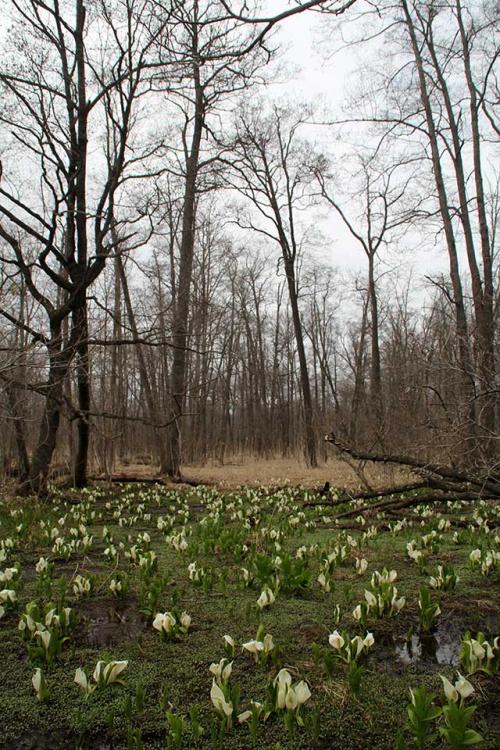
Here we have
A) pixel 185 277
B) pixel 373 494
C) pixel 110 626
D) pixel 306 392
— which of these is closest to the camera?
pixel 110 626

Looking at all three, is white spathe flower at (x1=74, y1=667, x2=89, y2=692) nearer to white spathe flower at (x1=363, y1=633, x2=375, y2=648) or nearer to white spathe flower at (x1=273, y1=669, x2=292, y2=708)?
white spathe flower at (x1=273, y1=669, x2=292, y2=708)

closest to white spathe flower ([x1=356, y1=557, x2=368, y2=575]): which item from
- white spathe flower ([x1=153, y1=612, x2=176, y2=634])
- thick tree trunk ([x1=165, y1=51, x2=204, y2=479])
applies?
white spathe flower ([x1=153, y1=612, x2=176, y2=634])

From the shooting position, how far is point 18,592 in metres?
4.14

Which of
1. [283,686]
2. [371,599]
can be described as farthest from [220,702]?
[371,599]

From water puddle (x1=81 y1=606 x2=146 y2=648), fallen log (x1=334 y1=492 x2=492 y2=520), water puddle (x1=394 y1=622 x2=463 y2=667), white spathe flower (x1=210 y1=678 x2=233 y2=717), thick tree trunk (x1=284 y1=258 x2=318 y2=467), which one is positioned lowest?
water puddle (x1=394 y1=622 x2=463 y2=667)

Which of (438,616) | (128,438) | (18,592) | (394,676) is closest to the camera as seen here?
(394,676)

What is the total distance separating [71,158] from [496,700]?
460 inches

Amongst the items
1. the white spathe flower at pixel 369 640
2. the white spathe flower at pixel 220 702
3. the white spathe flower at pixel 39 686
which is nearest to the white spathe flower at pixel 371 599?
the white spathe flower at pixel 369 640

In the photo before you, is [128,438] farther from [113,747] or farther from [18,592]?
[113,747]

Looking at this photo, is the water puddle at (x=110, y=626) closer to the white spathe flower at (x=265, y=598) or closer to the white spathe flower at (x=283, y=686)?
the white spathe flower at (x=265, y=598)

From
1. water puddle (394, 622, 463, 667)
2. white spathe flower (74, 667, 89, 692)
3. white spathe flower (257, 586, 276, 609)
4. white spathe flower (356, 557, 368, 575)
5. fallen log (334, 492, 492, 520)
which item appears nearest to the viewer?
white spathe flower (74, 667, 89, 692)

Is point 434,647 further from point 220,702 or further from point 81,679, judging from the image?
point 81,679

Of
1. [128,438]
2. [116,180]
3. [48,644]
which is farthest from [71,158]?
[128,438]

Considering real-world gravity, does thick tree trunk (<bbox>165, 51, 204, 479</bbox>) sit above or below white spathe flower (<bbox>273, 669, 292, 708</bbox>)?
above
